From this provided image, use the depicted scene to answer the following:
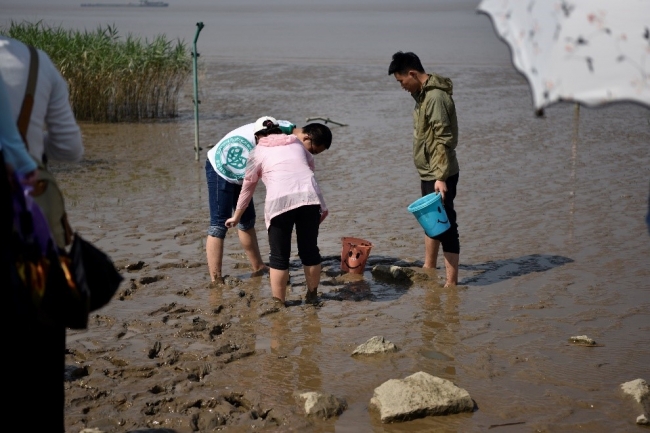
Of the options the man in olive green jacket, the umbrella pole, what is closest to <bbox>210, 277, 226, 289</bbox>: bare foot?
the man in olive green jacket

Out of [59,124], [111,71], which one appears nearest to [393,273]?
[59,124]

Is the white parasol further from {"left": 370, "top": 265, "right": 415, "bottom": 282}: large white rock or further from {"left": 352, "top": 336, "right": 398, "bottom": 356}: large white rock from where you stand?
{"left": 370, "top": 265, "right": 415, "bottom": 282}: large white rock

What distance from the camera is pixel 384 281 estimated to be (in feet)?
23.8

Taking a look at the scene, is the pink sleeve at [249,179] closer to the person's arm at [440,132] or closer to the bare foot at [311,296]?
A: the bare foot at [311,296]

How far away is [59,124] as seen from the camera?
347cm

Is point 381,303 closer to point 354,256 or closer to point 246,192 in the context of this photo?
point 354,256

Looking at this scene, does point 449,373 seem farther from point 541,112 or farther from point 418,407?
point 541,112

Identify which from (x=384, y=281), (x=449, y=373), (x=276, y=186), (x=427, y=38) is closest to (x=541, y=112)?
(x=449, y=373)

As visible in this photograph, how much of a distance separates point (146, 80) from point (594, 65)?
13.5 m

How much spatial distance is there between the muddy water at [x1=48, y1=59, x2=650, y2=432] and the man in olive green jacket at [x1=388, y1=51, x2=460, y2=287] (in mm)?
441

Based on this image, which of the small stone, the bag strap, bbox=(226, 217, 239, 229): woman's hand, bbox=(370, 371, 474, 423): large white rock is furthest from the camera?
bbox=(226, 217, 239, 229): woman's hand

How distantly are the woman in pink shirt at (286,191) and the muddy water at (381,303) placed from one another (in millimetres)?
366

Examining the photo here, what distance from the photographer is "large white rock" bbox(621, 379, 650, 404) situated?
16.0 feet

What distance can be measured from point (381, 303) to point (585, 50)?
392 cm
